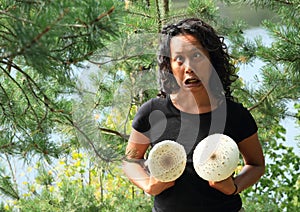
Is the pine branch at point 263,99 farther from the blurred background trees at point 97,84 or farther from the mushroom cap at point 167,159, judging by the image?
the mushroom cap at point 167,159

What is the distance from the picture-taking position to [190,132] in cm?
95

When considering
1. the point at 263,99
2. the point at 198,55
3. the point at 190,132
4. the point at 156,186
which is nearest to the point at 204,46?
the point at 198,55

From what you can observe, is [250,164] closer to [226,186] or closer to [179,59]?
[226,186]

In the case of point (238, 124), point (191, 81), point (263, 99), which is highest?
point (191, 81)

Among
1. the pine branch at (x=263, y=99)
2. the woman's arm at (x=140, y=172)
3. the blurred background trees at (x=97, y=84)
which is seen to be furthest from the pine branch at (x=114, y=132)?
the pine branch at (x=263, y=99)

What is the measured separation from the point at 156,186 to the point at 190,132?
123mm

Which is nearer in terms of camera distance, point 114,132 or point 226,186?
point 226,186

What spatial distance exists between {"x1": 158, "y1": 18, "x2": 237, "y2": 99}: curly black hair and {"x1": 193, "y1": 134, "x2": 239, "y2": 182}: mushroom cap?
154 millimetres

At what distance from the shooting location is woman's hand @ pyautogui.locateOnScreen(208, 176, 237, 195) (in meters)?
0.88

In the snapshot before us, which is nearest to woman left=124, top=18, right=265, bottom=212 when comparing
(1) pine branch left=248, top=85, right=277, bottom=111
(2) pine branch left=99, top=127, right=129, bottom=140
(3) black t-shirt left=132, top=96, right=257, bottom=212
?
(3) black t-shirt left=132, top=96, right=257, bottom=212

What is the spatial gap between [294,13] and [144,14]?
14.8 inches

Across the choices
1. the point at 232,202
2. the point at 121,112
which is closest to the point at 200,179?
the point at 232,202

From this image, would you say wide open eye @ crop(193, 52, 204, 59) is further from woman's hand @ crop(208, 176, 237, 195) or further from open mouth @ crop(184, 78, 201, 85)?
woman's hand @ crop(208, 176, 237, 195)

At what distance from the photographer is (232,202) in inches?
37.6
